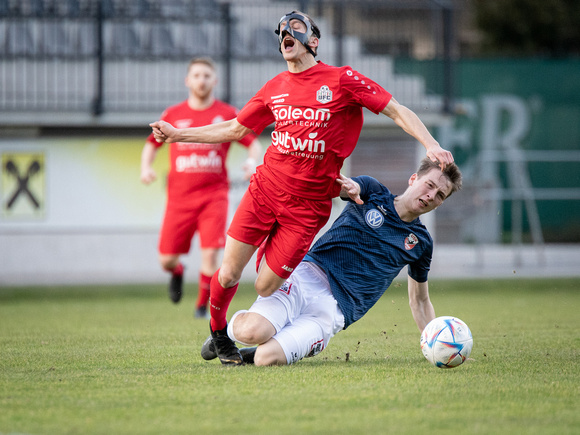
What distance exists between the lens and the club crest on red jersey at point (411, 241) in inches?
223

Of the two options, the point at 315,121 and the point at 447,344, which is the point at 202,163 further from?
the point at 447,344

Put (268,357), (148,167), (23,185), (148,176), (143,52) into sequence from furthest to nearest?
(143,52)
(23,185)
(148,167)
(148,176)
(268,357)

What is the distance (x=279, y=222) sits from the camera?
5734 millimetres

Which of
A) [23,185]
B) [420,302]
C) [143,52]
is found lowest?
[23,185]

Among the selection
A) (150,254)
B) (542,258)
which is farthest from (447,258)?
(150,254)

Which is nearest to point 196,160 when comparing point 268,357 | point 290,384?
point 268,357

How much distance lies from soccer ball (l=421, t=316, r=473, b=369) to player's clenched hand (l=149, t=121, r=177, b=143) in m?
2.10

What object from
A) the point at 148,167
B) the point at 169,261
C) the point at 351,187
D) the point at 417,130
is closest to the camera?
the point at 417,130

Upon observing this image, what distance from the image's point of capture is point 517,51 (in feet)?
93.3

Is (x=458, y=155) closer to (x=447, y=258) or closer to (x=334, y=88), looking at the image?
(x=447, y=258)

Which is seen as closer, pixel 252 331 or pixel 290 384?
pixel 290 384

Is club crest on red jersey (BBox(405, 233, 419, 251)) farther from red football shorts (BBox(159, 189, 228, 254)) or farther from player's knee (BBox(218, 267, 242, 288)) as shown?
red football shorts (BBox(159, 189, 228, 254))

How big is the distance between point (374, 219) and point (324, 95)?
896 mm

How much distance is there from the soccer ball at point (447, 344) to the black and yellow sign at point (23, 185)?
1150 cm
